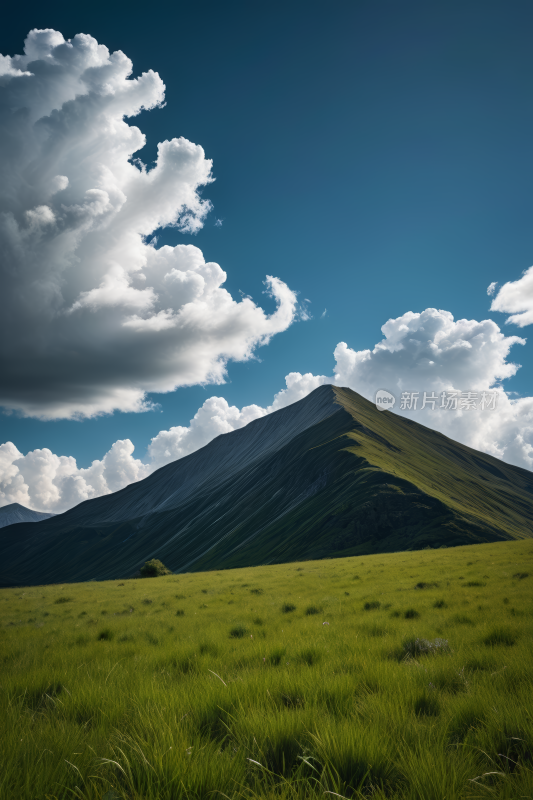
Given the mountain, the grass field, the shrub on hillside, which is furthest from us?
the mountain

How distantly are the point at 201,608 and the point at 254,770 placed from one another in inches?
547

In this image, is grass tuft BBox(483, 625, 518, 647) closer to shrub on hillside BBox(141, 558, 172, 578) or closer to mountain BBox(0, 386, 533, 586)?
shrub on hillside BBox(141, 558, 172, 578)

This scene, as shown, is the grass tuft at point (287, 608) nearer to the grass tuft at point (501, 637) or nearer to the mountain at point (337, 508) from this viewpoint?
the grass tuft at point (501, 637)

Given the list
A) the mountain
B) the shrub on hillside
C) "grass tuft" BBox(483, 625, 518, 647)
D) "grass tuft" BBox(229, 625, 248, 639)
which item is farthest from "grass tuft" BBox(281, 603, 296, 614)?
the mountain

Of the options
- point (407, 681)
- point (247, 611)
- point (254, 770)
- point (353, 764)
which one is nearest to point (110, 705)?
point (254, 770)

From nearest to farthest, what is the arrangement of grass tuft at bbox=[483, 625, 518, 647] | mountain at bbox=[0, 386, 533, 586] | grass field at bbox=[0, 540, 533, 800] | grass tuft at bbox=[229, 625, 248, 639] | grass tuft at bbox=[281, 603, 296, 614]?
1. grass field at bbox=[0, 540, 533, 800]
2. grass tuft at bbox=[483, 625, 518, 647]
3. grass tuft at bbox=[229, 625, 248, 639]
4. grass tuft at bbox=[281, 603, 296, 614]
5. mountain at bbox=[0, 386, 533, 586]

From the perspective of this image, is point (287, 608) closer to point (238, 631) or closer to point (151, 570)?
point (238, 631)

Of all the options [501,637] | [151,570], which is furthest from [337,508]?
[501,637]

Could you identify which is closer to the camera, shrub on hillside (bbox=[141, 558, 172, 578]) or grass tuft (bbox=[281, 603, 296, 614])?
grass tuft (bbox=[281, 603, 296, 614])

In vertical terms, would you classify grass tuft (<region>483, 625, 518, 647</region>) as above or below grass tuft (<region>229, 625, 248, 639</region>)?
above

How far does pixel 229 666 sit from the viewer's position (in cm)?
575

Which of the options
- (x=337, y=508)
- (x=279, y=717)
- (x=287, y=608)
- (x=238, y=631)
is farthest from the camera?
(x=337, y=508)

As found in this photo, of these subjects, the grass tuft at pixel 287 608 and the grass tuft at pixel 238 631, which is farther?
the grass tuft at pixel 287 608

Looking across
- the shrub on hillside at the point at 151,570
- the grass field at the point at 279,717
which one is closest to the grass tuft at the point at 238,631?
the grass field at the point at 279,717
